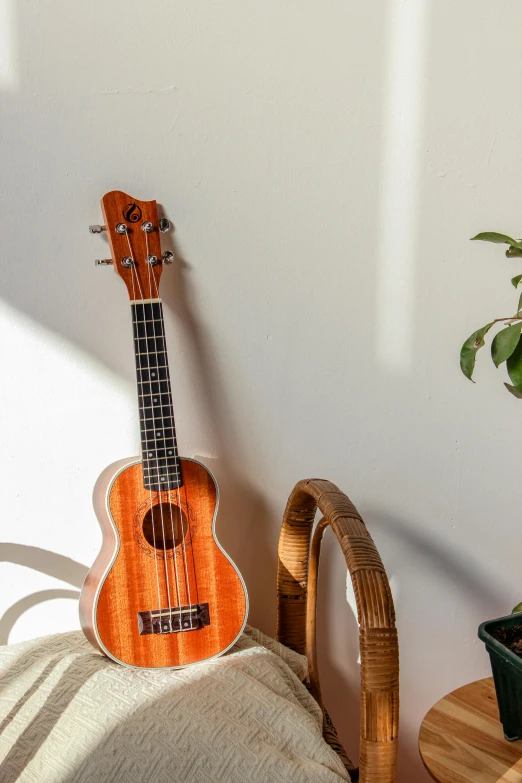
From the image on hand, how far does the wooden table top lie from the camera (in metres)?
1.04

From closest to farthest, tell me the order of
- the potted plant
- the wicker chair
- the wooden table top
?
the wicker chair < the potted plant < the wooden table top

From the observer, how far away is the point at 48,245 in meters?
1.08

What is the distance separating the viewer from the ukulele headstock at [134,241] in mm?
1048

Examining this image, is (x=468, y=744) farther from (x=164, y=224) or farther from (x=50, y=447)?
(x=164, y=224)

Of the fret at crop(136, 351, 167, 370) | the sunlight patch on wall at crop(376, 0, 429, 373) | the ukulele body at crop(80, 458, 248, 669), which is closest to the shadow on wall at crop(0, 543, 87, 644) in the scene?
the ukulele body at crop(80, 458, 248, 669)

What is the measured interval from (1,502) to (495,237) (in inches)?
32.4

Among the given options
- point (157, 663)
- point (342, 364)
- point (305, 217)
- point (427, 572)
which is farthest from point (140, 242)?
point (427, 572)

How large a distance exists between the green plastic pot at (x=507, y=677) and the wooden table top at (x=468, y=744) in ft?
0.10

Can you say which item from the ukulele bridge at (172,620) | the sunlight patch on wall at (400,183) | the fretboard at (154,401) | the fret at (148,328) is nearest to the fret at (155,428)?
the fretboard at (154,401)

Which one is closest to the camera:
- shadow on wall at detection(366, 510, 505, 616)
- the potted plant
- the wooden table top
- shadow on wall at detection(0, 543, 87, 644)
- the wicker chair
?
the wicker chair

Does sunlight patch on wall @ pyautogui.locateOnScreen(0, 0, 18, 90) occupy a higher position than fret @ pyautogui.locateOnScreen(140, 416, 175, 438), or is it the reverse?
sunlight patch on wall @ pyautogui.locateOnScreen(0, 0, 18, 90)

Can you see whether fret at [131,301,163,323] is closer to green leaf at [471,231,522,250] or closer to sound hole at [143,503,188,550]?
sound hole at [143,503,188,550]

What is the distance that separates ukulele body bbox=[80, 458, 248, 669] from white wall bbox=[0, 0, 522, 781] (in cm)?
14

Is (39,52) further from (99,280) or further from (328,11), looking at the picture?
(328,11)
